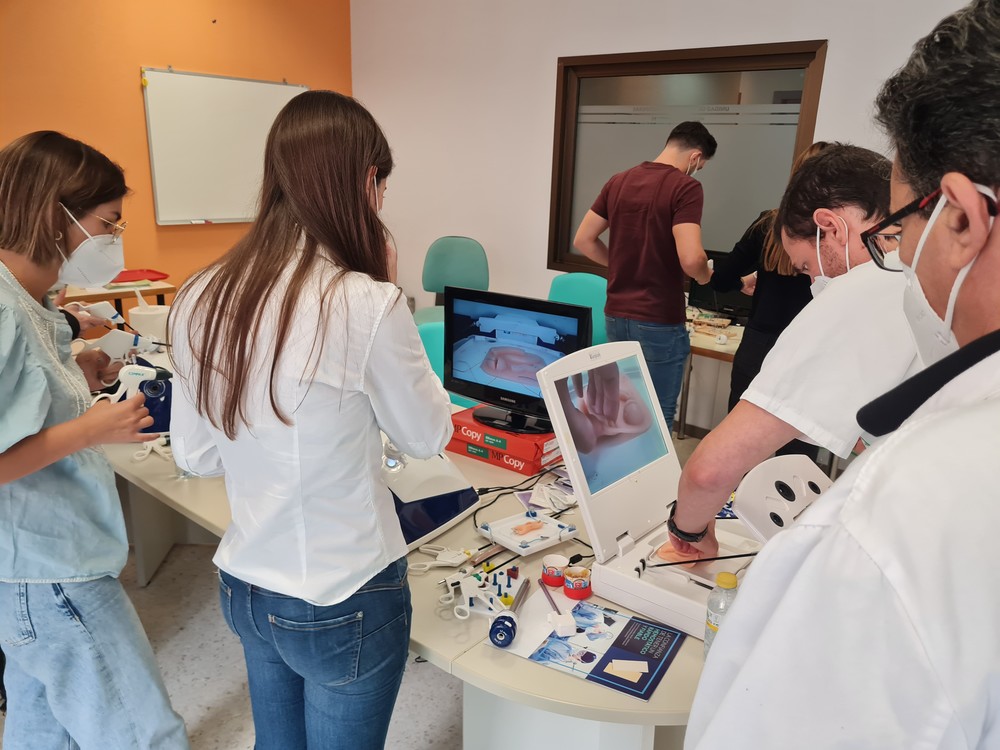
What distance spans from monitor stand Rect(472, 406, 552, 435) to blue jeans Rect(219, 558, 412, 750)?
839mm

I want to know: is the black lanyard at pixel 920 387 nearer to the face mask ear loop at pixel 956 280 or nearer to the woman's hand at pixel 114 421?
the face mask ear loop at pixel 956 280

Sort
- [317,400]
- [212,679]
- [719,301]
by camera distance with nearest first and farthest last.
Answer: [317,400]
[212,679]
[719,301]

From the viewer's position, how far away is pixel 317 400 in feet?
3.29

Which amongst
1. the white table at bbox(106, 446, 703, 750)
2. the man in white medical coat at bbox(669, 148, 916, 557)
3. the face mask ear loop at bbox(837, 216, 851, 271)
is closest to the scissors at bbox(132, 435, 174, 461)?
the white table at bbox(106, 446, 703, 750)

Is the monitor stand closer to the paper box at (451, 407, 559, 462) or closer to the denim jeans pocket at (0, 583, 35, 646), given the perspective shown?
the paper box at (451, 407, 559, 462)

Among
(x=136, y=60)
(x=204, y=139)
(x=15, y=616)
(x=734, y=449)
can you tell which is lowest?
(x=15, y=616)

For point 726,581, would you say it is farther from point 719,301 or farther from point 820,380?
point 719,301

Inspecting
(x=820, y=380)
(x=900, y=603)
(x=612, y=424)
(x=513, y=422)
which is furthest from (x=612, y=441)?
(x=900, y=603)

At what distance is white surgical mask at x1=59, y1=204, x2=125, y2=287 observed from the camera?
153cm

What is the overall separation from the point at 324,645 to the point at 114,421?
655 millimetres

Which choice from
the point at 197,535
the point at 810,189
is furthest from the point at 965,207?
the point at 197,535

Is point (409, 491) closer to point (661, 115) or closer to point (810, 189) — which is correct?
point (810, 189)

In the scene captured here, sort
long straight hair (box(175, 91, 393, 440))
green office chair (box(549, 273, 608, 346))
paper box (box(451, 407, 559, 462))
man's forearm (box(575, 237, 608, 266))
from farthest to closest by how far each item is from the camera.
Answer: green office chair (box(549, 273, 608, 346)) < man's forearm (box(575, 237, 608, 266)) < paper box (box(451, 407, 559, 462)) < long straight hair (box(175, 91, 393, 440))

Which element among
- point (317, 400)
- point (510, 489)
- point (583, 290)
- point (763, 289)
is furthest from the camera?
point (583, 290)
